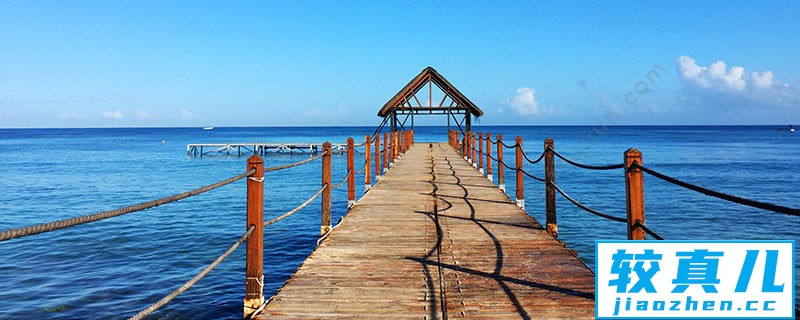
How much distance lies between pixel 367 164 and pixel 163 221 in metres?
8.18

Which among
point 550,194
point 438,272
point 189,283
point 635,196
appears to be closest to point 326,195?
point 438,272

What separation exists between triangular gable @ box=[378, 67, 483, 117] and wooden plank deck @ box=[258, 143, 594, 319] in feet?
58.7

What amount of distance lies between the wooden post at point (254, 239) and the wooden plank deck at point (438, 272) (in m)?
0.16

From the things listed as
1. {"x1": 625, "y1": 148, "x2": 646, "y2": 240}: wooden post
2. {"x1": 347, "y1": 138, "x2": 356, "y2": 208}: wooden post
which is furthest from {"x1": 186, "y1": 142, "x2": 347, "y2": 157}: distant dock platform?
{"x1": 625, "y1": 148, "x2": 646, "y2": 240}: wooden post

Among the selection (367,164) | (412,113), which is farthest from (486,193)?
(412,113)

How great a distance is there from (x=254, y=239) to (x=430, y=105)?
78.6 ft

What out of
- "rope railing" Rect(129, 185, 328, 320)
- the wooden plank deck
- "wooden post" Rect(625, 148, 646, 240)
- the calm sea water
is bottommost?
the calm sea water

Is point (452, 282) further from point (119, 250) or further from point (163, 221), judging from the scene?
point (163, 221)

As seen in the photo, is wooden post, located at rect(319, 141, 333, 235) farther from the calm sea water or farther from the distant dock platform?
the distant dock platform

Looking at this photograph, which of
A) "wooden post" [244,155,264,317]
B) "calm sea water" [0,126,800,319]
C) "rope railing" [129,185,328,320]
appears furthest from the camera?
"calm sea water" [0,126,800,319]

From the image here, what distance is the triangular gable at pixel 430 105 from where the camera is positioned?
25938 mm

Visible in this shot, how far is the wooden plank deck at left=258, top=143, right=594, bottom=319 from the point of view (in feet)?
12.9

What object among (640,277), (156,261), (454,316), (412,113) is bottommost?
(156,261)

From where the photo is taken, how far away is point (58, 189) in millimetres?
26375
